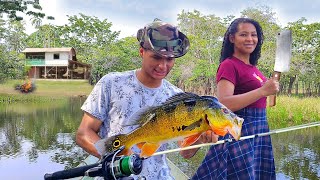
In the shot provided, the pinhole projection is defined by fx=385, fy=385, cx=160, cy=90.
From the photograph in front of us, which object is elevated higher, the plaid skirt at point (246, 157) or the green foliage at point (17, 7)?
the green foliage at point (17, 7)

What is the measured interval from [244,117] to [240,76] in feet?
0.95

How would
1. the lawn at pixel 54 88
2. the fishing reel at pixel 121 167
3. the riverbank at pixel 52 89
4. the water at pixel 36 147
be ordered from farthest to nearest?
the lawn at pixel 54 88
the riverbank at pixel 52 89
the water at pixel 36 147
the fishing reel at pixel 121 167

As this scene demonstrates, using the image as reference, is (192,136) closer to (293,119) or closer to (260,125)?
(260,125)

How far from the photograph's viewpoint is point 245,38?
279 centimetres

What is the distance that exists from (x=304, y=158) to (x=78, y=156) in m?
5.39

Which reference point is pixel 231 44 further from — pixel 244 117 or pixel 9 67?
pixel 9 67

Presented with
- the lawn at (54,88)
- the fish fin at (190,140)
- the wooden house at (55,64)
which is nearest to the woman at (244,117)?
the fish fin at (190,140)

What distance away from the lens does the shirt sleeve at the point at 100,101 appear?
74.9 inches

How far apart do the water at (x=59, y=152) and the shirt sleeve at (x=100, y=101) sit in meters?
5.41

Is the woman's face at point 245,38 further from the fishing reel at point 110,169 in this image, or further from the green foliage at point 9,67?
the green foliage at point 9,67

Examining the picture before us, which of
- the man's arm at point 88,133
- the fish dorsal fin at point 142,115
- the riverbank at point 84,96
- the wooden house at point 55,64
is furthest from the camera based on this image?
the wooden house at point 55,64

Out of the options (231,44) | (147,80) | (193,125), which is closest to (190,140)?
(193,125)

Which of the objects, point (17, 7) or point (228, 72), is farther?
point (17, 7)

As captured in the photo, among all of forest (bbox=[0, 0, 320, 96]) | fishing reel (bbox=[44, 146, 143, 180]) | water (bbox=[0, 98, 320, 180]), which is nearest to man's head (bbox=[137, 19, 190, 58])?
fishing reel (bbox=[44, 146, 143, 180])
